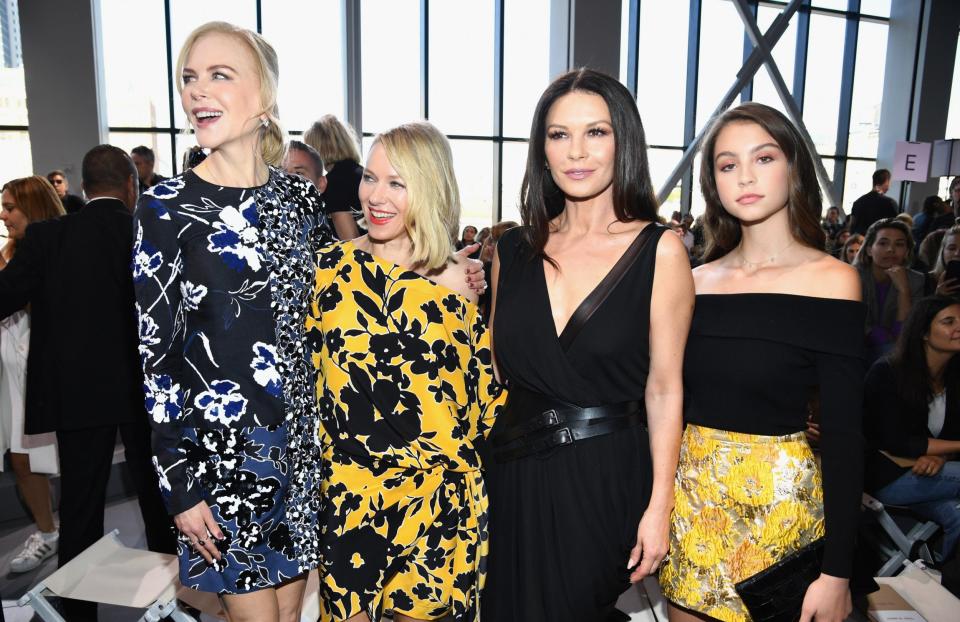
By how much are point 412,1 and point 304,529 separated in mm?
9480

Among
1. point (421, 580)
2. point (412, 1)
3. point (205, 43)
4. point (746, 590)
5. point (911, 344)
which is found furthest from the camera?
point (412, 1)

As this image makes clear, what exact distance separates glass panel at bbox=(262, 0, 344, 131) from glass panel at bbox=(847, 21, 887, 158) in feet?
33.7

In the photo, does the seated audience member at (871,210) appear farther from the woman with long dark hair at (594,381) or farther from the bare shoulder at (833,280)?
the woman with long dark hair at (594,381)

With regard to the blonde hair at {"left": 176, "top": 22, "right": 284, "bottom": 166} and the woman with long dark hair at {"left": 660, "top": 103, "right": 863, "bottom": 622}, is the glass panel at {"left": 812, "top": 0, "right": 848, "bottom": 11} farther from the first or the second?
the blonde hair at {"left": 176, "top": 22, "right": 284, "bottom": 166}

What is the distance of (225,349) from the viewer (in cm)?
146

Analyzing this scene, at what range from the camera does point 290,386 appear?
154 centimetres

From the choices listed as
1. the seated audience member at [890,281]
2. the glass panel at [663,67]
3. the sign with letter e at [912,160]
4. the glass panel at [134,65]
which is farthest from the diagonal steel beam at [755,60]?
the glass panel at [134,65]

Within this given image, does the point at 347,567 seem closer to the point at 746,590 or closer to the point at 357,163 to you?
the point at 746,590

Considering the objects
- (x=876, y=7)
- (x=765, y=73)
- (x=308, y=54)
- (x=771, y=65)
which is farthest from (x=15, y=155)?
(x=876, y=7)

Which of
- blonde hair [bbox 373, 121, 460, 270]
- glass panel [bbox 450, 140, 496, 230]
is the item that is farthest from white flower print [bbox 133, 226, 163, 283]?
glass panel [bbox 450, 140, 496, 230]

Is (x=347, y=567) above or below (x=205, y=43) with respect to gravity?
below

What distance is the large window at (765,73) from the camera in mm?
11703

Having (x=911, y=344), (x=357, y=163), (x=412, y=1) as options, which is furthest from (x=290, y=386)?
(x=412, y=1)

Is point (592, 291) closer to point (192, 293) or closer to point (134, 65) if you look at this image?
point (192, 293)
